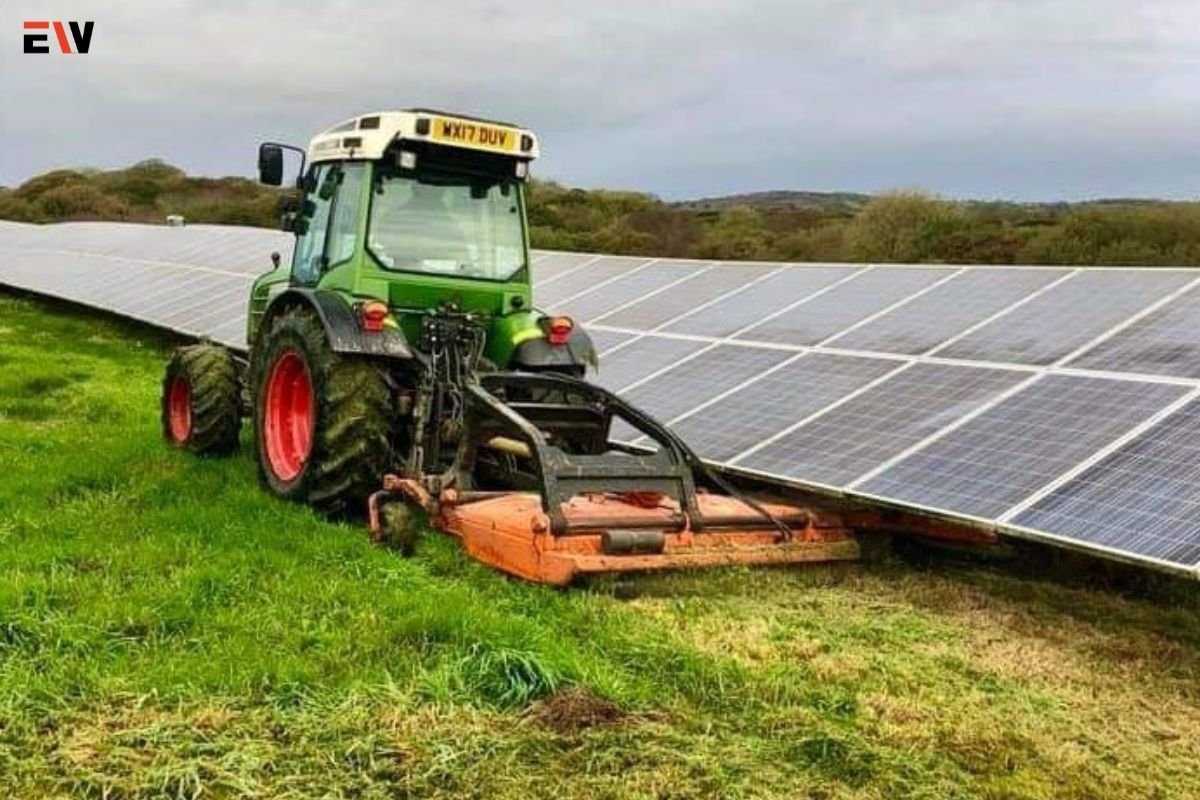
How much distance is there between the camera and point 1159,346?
8.31 m

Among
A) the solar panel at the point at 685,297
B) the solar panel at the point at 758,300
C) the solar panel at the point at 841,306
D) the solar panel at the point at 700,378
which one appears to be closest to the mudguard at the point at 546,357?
the solar panel at the point at 700,378

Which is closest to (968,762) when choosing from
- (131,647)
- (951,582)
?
(951,582)

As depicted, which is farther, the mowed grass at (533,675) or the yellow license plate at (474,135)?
the yellow license plate at (474,135)

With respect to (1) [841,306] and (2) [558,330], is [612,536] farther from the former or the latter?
(1) [841,306]

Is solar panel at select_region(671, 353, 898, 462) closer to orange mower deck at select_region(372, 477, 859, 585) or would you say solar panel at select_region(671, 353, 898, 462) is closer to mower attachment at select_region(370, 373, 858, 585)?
mower attachment at select_region(370, 373, 858, 585)

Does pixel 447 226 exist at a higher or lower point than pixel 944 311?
higher

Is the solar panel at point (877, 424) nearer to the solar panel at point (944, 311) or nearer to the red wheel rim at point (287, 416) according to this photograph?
the solar panel at point (944, 311)

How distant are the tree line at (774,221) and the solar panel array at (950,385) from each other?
621 inches

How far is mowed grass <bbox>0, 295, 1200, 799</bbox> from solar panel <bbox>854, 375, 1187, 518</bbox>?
0.65m

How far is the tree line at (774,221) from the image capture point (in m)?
27.4

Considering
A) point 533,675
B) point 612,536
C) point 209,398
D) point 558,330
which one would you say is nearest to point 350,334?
point 558,330

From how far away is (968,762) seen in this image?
16.6 feet

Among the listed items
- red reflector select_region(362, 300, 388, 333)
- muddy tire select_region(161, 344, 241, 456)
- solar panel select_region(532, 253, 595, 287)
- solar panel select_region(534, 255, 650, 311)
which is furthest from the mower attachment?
solar panel select_region(532, 253, 595, 287)

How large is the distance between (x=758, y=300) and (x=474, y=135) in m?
4.11
